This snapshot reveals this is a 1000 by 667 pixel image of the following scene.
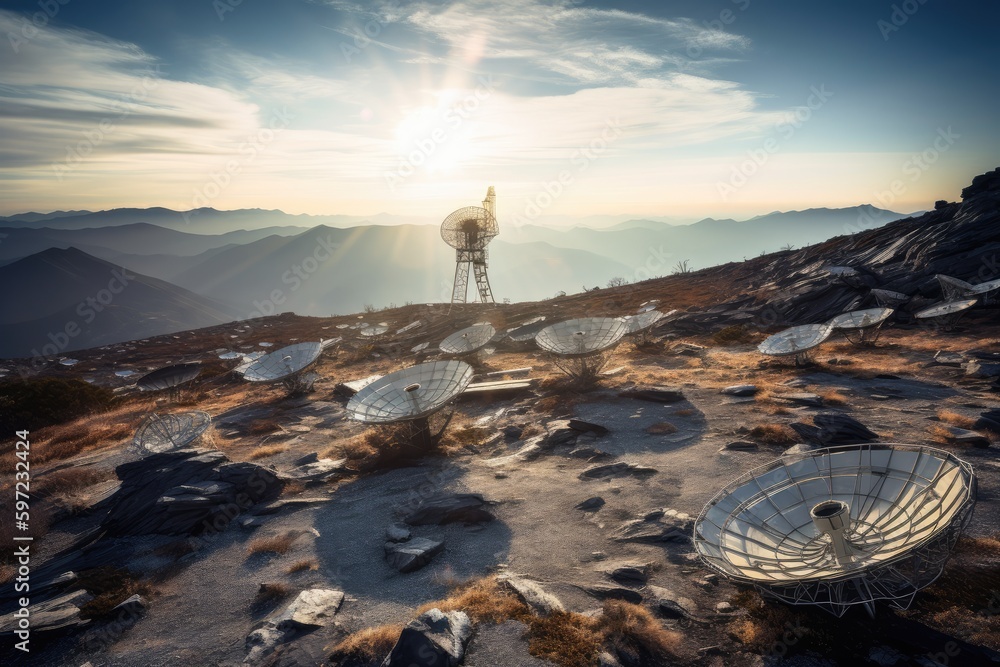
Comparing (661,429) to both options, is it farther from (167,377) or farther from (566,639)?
(167,377)

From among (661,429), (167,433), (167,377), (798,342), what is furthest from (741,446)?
(167,377)

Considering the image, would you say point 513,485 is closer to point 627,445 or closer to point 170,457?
point 627,445

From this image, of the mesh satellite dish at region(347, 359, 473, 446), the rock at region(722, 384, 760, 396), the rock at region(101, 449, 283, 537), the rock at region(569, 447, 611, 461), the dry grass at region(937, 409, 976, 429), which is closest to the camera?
the rock at region(101, 449, 283, 537)

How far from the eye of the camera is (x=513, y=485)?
19.2 m

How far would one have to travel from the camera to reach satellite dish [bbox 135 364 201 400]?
33625 millimetres

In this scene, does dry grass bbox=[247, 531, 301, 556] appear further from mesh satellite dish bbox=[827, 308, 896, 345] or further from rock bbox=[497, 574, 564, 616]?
mesh satellite dish bbox=[827, 308, 896, 345]

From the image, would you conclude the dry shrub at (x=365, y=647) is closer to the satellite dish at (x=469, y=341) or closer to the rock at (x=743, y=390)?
the rock at (x=743, y=390)

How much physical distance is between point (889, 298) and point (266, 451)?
171ft

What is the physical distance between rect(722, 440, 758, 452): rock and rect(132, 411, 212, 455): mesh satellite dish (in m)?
25.4

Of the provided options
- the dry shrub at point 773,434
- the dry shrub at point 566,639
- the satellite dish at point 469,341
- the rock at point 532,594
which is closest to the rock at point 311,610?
the rock at point 532,594

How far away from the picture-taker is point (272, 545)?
16062 millimetres

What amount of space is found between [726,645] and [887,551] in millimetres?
3829

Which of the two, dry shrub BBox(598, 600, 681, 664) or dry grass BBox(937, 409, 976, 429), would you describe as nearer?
dry shrub BBox(598, 600, 681, 664)

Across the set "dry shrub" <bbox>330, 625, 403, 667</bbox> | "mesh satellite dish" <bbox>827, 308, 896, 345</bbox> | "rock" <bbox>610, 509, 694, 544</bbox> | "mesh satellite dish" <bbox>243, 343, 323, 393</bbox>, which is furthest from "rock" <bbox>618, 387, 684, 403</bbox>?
"mesh satellite dish" <bbox>243, 343, 323, 393</bbox>
